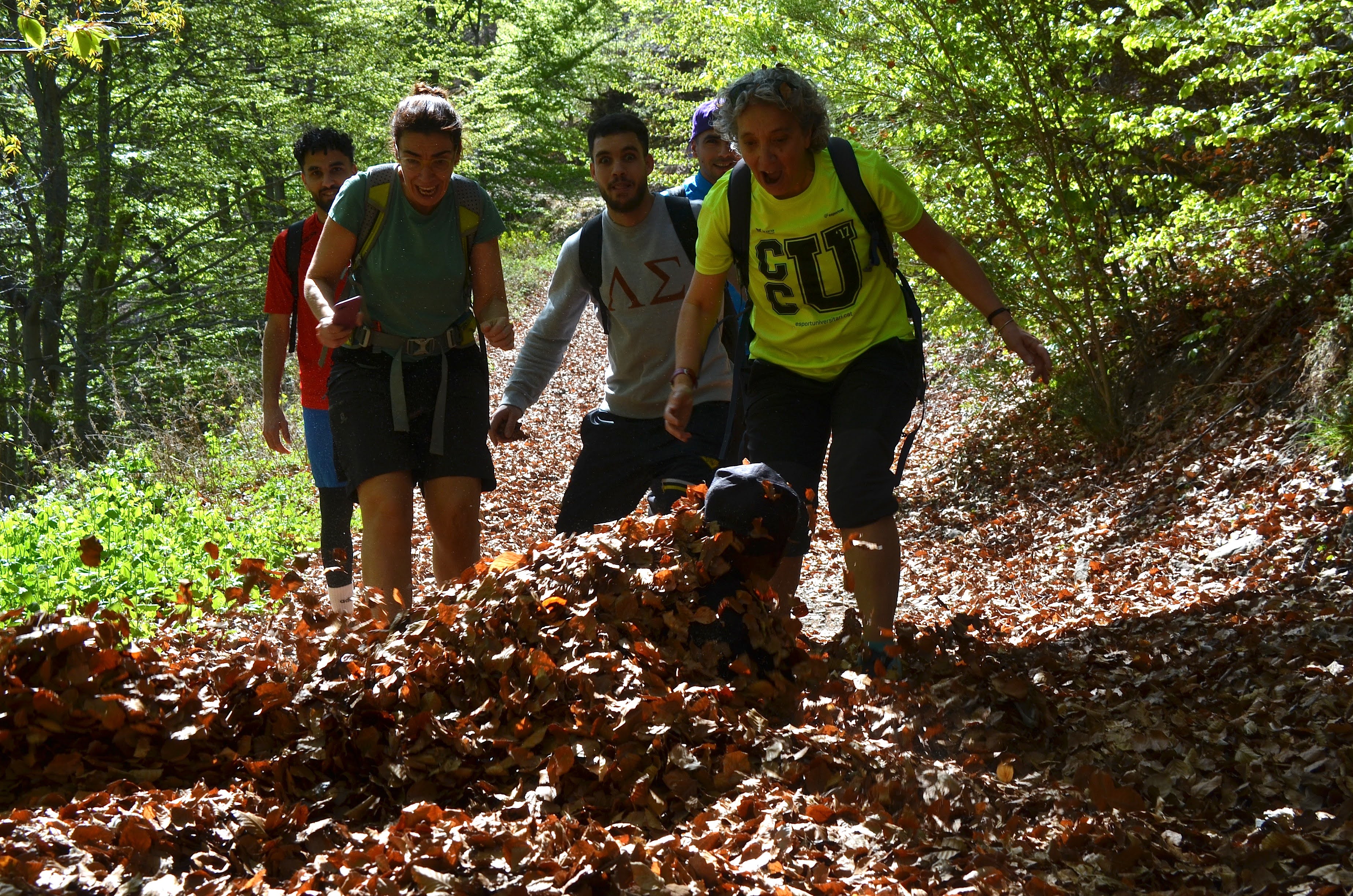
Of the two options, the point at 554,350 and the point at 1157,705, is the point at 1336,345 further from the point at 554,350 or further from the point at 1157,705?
the point at 554,350

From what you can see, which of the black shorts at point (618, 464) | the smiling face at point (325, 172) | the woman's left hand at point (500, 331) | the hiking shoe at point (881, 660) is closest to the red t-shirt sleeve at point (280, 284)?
the smiling face at point (325, 172)

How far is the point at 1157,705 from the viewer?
3.48 metres

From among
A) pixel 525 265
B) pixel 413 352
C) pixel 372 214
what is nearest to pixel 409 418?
pixel 413 352

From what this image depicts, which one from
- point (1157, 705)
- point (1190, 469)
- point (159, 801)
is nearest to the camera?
point (159, 801)

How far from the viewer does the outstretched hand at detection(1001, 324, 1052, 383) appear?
3.68 metres

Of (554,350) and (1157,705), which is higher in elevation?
(554,350)

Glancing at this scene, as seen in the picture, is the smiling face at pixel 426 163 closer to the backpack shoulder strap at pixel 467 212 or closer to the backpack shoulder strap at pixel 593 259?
the backpack shoulder strap at pixel 467 212

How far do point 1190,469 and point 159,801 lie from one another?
618cm

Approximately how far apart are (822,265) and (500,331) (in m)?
1.35

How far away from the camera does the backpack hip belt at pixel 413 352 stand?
14.1ft

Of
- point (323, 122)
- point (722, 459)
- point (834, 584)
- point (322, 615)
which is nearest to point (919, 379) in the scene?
point (722, 459)

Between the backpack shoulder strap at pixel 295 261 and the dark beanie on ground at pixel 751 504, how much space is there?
3.05 meters

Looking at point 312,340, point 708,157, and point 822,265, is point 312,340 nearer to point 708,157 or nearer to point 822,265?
point 708,157

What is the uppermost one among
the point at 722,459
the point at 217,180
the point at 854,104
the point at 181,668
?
the point at 217,180
